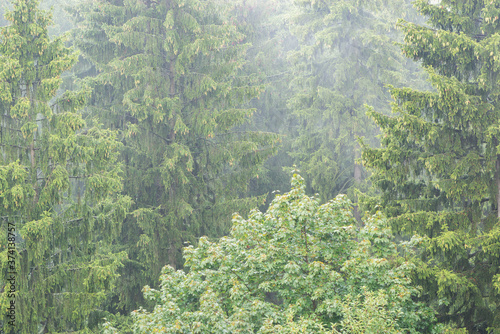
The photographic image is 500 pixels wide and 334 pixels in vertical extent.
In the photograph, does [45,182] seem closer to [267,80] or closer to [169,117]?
[169,117]

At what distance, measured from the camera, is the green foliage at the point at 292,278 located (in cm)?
747

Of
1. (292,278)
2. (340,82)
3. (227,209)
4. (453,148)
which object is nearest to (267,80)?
(340,82)

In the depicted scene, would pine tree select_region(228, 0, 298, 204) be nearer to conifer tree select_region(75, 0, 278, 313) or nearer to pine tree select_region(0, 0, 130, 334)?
conifer tree select_region(75, 0, 278, 313)

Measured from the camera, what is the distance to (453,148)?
9453 mm

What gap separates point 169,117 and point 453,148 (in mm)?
9123

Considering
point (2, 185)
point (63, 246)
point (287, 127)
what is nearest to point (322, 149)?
point (287, 127)

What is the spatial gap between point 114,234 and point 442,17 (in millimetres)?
8780

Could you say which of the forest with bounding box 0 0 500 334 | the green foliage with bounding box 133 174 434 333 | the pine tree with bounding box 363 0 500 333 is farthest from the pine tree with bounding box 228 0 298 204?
the green foliage with bounding box 133 174 434 333

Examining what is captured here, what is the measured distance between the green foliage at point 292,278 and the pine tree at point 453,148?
105 centimetres

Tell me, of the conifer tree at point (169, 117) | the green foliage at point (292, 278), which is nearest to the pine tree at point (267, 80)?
the conifer tree at point (169, 117)

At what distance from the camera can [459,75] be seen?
391 inches

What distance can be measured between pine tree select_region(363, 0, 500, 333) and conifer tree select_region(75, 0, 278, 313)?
7106 millimetres

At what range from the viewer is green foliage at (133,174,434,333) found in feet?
24.5

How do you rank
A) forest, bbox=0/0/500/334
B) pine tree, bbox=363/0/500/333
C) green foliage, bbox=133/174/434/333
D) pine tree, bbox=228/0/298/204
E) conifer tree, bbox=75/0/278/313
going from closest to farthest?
green foliage, bbox=133/174/434/333, forest, bbox=0/0/500/334, pine tree, bbox=363/0/500/333, conifer tree, bbox=75/0/278/313, pine tree, bbox=228/0/298/204
